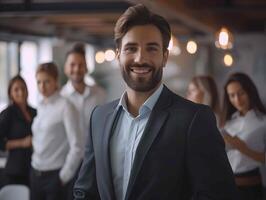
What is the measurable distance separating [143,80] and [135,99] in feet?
0.31

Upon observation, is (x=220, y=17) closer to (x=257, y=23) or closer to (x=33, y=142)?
(x=257, y=23)

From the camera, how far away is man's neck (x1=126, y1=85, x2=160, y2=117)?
1.43 m

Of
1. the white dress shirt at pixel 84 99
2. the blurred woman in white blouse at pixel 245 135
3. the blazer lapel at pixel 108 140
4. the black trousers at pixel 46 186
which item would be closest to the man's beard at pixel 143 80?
the blazer lapel at pixel 108 140

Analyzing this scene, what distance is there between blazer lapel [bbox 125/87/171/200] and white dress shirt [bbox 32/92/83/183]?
6.50 feet

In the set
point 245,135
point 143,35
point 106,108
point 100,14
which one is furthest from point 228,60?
point 143,35

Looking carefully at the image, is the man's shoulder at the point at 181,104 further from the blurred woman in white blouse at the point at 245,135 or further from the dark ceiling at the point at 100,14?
the dark ceiling at the point at 100,14

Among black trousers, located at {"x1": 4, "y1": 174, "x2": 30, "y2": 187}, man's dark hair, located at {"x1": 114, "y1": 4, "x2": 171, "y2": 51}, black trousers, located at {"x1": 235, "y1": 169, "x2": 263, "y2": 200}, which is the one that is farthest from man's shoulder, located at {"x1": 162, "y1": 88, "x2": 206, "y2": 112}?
black trousers, located at {"x1": 4, "y1": 174, "x2": 30, "y2": 187}

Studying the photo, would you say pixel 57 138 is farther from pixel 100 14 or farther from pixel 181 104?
pixel 100 14

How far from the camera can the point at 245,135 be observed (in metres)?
3.22

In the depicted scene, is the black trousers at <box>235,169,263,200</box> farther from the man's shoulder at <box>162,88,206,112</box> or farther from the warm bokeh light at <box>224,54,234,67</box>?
the warm bokeh light at <box>224,54,234,67</box>

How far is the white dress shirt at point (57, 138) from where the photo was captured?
3.34 m

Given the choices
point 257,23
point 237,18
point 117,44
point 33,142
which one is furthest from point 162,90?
point 257,23

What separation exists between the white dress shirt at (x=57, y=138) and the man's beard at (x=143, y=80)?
78.2 inches

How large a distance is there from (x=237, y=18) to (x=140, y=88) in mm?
6188
